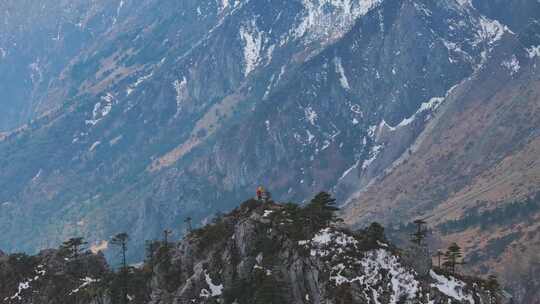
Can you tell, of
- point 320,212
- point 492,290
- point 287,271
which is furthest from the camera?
point 320,212

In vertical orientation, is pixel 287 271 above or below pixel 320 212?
below

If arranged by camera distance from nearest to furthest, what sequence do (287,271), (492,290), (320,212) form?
(287,271) → (492,290) → (320,212)

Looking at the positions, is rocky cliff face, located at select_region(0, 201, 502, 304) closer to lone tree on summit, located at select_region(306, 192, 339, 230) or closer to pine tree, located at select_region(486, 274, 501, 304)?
pine tree, located at select_region(486, 274, 501, 304)

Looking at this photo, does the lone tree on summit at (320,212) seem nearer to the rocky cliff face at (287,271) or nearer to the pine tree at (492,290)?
→ the rocky cliff face at (287,271)

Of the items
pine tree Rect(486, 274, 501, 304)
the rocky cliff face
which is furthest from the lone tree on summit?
Result: pine tree Rect(486, 274, 501, 304)

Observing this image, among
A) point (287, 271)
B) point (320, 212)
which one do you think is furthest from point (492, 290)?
point (287, 271)

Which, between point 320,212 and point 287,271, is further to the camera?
point 320,212

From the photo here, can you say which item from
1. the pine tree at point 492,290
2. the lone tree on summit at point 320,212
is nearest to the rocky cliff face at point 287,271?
the pine tree at point 492,290

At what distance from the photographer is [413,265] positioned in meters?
168

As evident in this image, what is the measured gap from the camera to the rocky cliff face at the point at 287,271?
16400 cm

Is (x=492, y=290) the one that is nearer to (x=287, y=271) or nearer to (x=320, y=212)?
(x=320, y=212)

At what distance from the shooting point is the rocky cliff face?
164 m

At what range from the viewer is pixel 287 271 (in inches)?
6713

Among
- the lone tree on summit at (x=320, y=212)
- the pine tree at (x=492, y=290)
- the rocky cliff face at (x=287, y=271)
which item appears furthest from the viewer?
the lone tree on summit at (x=320, y=212)
